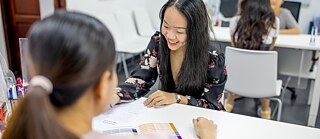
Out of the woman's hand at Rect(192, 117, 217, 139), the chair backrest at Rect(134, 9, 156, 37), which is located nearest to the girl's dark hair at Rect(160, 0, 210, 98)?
the woman's hand at Rect(192, 117, 217, 139)

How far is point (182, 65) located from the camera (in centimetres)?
150

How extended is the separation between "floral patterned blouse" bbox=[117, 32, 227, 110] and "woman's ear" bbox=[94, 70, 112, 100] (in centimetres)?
79

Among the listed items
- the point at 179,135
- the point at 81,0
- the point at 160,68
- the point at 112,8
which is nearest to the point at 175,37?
the point at 160,68

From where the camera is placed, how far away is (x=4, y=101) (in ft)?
3.59

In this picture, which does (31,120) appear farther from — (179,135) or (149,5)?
(149,5)

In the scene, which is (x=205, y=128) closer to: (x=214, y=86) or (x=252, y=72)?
(x=214, y=86)

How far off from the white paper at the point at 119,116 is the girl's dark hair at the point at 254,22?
4.28 ft

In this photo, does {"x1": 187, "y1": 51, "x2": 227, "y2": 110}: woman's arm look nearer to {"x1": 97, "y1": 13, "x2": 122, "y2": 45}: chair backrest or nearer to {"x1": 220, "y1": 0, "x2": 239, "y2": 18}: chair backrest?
{"x1": 97, "y1": 13, "x2": 122, "y2": 45}: chair backrest

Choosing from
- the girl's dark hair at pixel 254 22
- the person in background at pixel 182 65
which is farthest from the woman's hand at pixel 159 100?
the girl's dark hair at pixel 254 22

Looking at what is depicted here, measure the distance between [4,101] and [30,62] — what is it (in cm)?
62

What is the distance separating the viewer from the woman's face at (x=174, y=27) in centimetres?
138

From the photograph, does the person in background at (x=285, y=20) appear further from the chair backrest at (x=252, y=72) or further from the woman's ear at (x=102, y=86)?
the woman's ear at (x=102, y=86)

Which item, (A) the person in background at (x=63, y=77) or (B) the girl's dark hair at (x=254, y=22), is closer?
(A) the person in background at (x=63, y=77)

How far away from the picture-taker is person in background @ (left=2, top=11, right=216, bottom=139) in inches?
20.8
